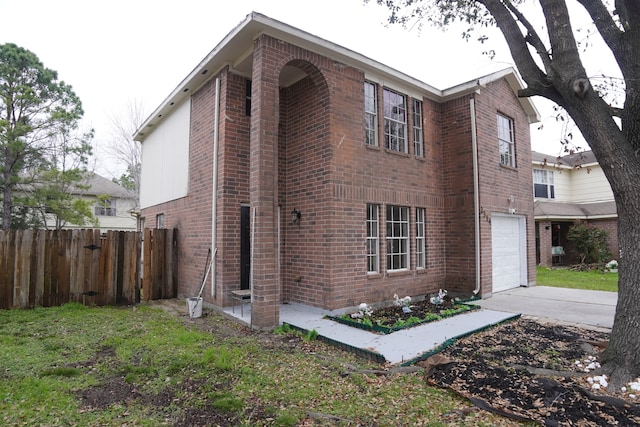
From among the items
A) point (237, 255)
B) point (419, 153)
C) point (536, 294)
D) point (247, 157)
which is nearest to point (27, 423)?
point (237, 255)

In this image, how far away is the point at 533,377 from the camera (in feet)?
14.0

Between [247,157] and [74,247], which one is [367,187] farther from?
[74,247]

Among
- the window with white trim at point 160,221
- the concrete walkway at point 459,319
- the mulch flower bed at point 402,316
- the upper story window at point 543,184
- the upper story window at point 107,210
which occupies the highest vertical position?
the upper story window at point 543,184

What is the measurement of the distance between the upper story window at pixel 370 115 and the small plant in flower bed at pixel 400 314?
3.72 m

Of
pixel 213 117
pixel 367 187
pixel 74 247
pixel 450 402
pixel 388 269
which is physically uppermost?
pixel 213 117

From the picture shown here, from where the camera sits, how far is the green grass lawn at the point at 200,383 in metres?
3.35

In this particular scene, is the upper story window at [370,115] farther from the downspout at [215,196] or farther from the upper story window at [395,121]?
the downspout at [215,196]

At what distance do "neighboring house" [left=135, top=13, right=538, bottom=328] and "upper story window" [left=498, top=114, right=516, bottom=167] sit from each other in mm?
81

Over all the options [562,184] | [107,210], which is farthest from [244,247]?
[107,210]

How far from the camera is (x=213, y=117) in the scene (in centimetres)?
827

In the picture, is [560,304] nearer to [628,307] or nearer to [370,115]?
[628,307]

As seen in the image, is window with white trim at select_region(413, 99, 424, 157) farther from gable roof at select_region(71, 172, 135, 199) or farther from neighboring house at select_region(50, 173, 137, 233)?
gable roof at select_region(71, 172, 135, 199)

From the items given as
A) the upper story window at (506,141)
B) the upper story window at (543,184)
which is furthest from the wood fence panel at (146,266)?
the upper story window at (543,184)

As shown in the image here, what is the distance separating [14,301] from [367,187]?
8.08 metres
